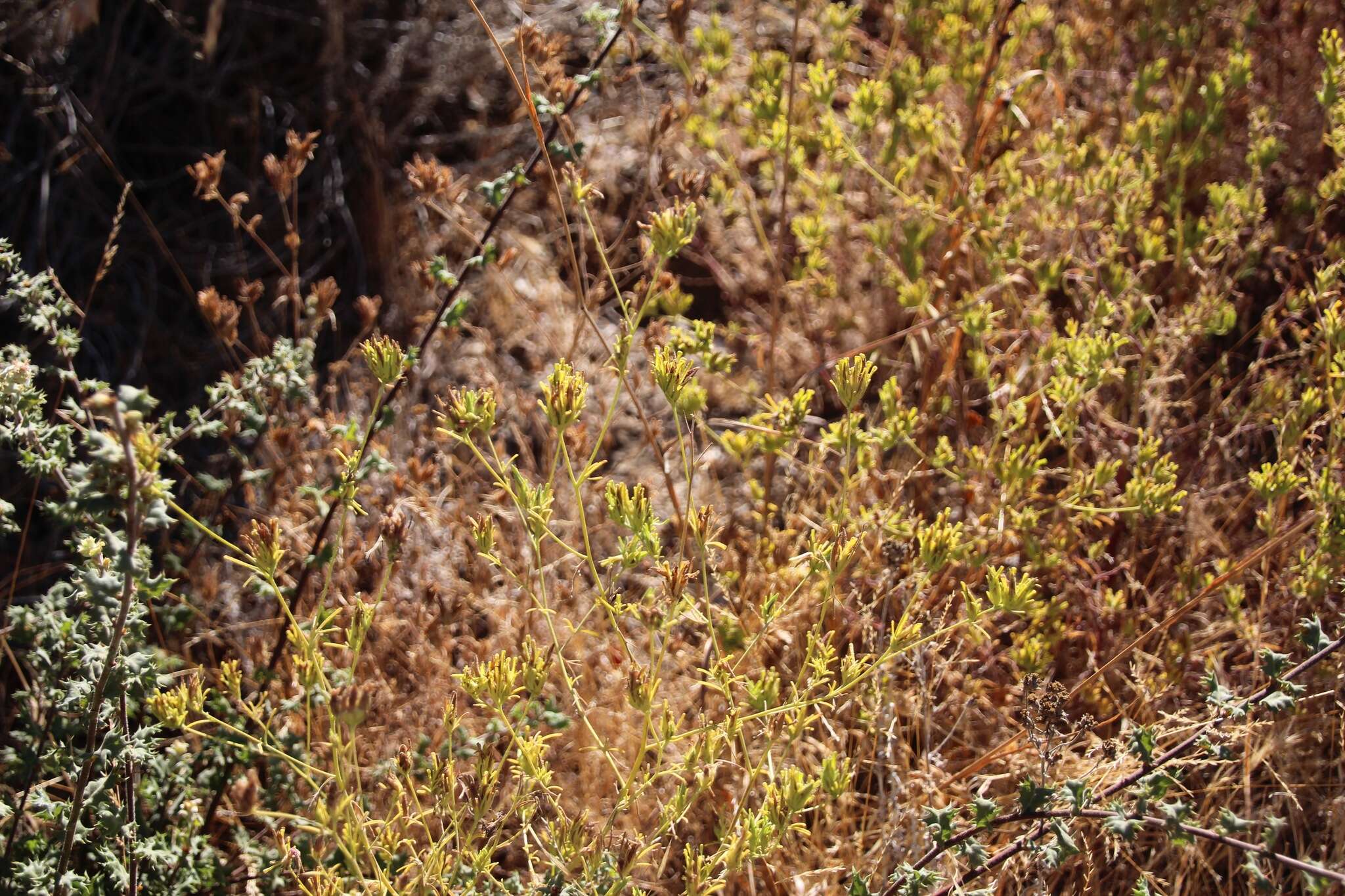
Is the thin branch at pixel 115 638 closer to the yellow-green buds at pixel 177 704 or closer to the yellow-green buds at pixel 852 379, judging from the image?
the yellow-green buds at pixel 177 704

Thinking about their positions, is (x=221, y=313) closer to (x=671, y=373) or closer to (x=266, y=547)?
(x=266, y=547)

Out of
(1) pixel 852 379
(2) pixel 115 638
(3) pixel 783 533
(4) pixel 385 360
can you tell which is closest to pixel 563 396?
(4) pixel 385 360

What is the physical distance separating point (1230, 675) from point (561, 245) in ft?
7.52

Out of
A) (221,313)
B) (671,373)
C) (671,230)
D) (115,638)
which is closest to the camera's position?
(115,638)

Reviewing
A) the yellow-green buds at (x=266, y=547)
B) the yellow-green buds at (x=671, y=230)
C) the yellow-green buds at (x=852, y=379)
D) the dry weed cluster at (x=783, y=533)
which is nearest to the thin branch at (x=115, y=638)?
the dry weed cluster at (x=783, y=533)

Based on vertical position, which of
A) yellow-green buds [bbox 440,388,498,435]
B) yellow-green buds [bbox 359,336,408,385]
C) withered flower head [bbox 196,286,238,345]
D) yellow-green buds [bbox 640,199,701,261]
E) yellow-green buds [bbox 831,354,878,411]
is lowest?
withered flower head [bbox 196,286,238,345]

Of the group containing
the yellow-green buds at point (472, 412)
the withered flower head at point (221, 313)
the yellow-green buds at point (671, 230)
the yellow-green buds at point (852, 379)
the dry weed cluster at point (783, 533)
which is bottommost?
the dry weed cluster at point (783, 533)

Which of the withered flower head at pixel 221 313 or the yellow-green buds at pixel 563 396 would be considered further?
the withered flower head at pixel 221 313

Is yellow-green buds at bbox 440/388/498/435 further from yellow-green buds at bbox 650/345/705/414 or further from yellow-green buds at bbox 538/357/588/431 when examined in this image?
yellow-green buds at bbox 650/345/705/414

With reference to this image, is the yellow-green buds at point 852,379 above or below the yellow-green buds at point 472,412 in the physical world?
above

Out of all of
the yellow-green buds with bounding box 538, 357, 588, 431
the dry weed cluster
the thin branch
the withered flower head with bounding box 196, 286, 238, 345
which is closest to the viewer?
the thin branch

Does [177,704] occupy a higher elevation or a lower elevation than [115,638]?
lower

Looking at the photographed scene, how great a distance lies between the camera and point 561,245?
3504 millimetres

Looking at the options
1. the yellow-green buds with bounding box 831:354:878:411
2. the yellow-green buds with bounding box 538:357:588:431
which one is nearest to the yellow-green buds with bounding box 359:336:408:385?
the yellow-green buds with bounding box 538:357:588:431
